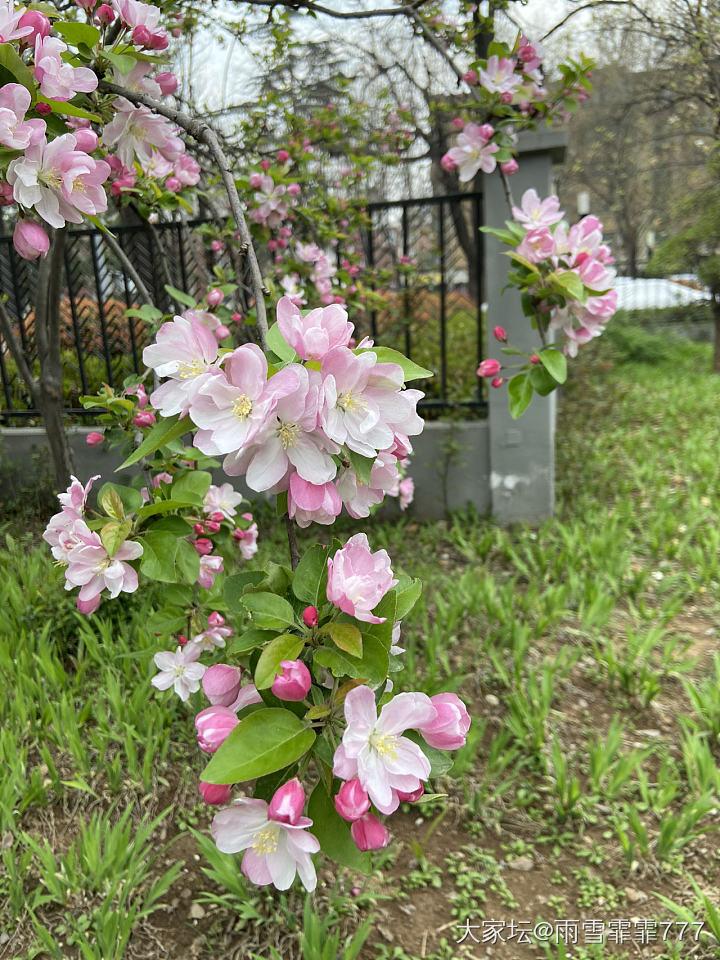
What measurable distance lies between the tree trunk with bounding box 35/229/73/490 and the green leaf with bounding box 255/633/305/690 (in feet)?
7.42

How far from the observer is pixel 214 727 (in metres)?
0.80

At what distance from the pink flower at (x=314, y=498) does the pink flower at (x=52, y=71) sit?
0.69 m

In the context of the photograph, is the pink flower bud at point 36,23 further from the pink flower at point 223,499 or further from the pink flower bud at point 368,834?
the pink flower bud at point 368,834

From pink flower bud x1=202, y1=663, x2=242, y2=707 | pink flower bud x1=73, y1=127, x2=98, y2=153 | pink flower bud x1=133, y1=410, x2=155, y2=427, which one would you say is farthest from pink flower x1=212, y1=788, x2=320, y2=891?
pink flower bud x1=133, y1=410, x2=155, y2=427

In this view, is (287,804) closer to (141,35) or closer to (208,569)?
(208,569)

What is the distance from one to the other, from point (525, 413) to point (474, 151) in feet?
5.30

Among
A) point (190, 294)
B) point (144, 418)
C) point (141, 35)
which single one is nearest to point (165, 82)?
point (141, 35)

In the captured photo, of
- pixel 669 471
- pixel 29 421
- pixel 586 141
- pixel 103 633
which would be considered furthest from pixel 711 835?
pixel 586 141

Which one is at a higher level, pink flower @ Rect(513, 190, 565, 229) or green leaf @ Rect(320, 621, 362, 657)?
pink flower @ Rect(513, 190, 565, 229)

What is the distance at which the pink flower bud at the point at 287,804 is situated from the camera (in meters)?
0.74

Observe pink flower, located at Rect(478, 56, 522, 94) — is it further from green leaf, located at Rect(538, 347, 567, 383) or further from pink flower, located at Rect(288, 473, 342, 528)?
pink flower, located at Rect(288, 473, 342, 528)

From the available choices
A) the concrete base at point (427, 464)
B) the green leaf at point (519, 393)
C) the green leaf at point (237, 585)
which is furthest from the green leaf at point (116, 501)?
the concrete base at point (427, 464)

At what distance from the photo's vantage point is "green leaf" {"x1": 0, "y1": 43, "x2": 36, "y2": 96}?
94 cm

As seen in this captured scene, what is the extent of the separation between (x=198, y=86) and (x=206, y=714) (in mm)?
8090
